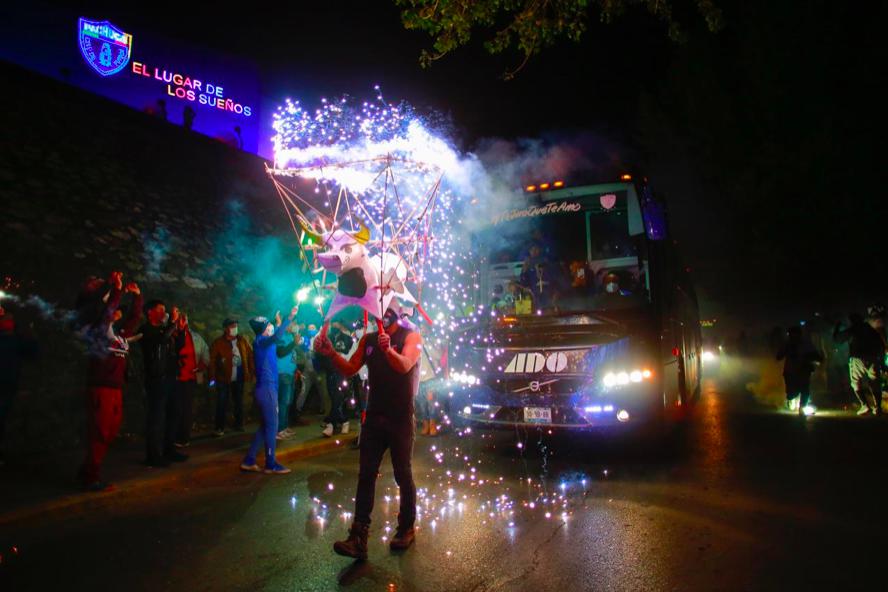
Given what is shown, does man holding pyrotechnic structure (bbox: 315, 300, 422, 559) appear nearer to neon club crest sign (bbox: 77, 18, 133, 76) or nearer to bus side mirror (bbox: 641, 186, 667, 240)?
bus side mirror (bbox: 641, 186, 667, 240)

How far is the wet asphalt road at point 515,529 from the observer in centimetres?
377

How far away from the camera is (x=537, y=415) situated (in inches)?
270

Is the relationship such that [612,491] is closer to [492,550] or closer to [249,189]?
[492,550]

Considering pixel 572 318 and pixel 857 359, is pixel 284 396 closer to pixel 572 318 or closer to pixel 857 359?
pixel 572 318

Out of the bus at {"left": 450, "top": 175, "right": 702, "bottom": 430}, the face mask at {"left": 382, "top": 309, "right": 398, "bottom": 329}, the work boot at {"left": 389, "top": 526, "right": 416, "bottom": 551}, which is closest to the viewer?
the work boot at {"left": 389, "top": 526, "right": 416, "bottom": 551}

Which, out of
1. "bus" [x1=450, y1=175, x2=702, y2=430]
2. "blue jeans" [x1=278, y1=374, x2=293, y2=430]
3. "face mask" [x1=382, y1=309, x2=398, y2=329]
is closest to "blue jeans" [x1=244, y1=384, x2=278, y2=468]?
"blue jeans" [x1=278, y1=374, x2=293, y2=430]

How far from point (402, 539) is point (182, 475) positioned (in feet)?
11.9

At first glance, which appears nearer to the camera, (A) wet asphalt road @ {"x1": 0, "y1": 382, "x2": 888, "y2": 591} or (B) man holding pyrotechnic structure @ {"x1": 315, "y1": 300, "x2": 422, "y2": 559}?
(A) wet asphalt road @ {"x1": 0, "y1": 382, "x2": 888, "y2": 591}

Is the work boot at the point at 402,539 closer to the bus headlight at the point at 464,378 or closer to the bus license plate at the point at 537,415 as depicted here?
the bus license plate at the point at 537,415

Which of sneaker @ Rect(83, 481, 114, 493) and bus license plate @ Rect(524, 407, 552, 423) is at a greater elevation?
bus license plate @ Rect(524, 407, 552, 423)

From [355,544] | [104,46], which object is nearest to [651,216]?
[355,544]

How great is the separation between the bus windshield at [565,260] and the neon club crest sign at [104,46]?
15061 millimetres

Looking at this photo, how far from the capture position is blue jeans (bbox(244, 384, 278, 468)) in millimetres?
6527

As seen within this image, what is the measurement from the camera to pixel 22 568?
4059 millimetres
